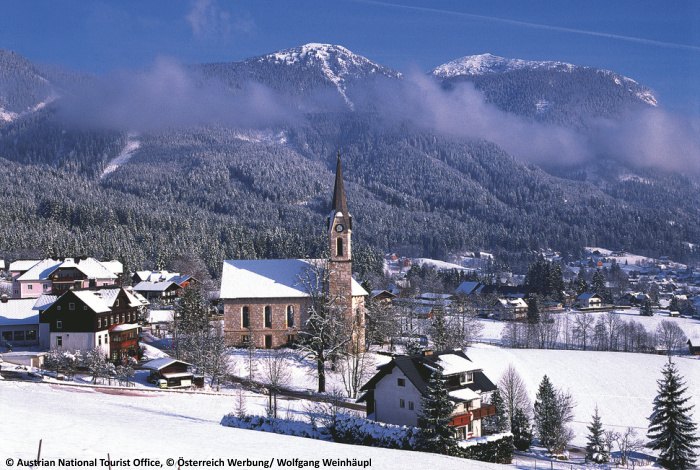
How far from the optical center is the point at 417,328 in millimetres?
97000

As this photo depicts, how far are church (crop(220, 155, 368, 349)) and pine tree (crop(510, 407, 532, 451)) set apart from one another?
2202 cm

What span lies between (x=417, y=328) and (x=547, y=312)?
137 ft

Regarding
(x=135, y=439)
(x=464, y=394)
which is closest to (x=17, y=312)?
(x=464, y=394)

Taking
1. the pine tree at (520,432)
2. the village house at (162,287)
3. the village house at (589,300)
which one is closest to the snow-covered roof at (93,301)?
the pine tree at (520,432)

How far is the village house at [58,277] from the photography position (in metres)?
101

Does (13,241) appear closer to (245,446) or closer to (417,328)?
(417,328)

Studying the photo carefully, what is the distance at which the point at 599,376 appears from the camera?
70.2 metres

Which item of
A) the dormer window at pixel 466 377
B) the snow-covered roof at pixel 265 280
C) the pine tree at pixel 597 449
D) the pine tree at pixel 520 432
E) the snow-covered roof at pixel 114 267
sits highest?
the snow-covered roof at pixel 114 267

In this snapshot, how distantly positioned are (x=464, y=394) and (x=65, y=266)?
75.7 m

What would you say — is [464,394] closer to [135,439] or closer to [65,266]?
[135,439]

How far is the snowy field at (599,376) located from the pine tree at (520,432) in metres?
Answer: 5.53

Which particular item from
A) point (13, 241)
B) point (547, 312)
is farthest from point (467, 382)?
point (13, 241)

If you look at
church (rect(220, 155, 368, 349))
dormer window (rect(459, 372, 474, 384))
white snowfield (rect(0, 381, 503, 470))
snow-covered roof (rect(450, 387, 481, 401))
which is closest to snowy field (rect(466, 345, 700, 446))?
dormer window (rect(459, 372, 474, 384))

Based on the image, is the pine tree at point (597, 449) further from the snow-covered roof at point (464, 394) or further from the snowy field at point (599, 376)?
the snow-covered roof at point (464, 394)
